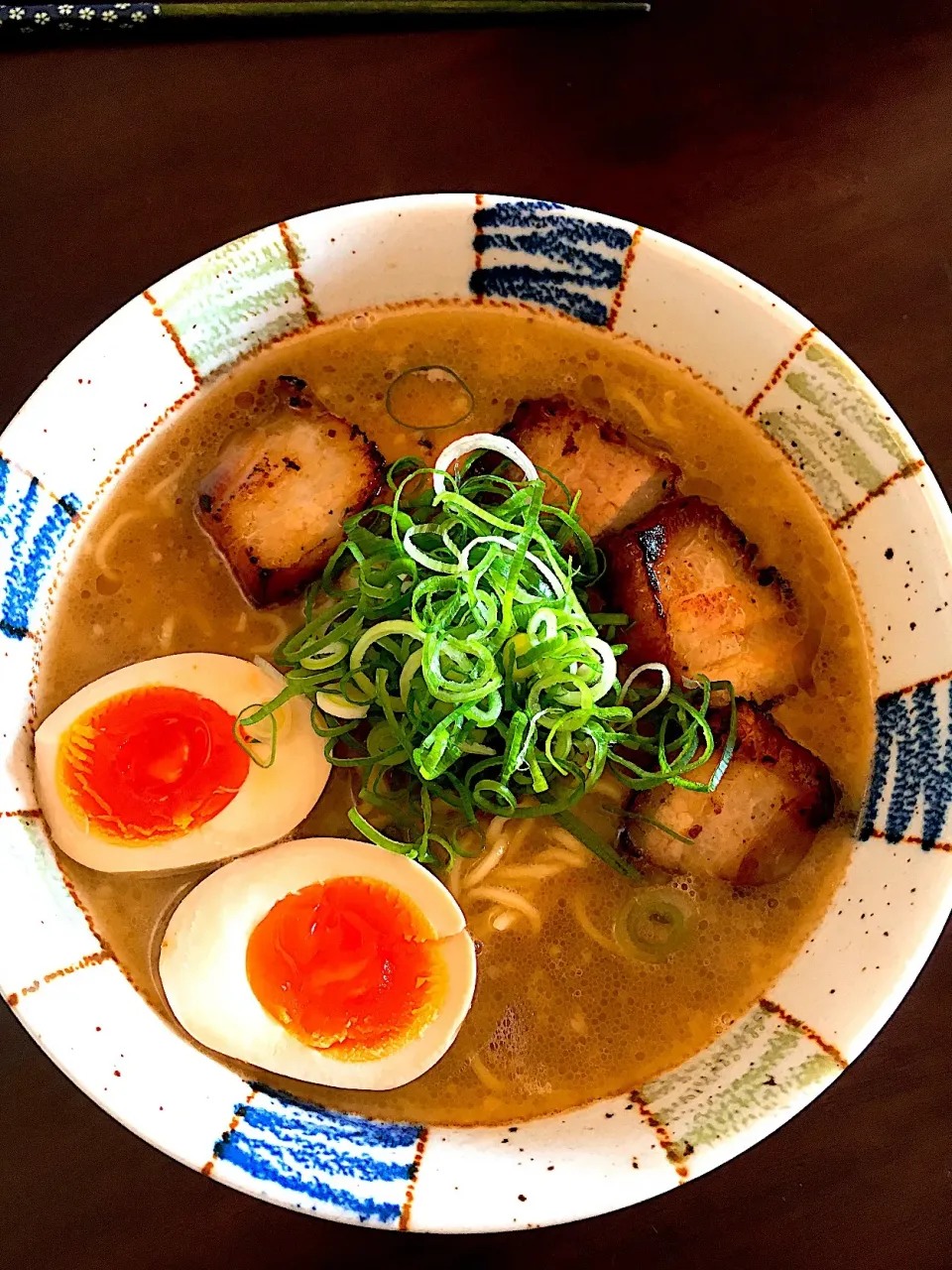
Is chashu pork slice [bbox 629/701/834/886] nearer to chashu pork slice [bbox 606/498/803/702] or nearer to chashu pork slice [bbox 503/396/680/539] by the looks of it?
chashu pork slice [bbox 606/498/803/702]

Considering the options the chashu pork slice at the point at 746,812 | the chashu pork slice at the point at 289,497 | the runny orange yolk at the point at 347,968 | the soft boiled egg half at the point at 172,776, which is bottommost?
the runny orange yolk at the point at 347,968

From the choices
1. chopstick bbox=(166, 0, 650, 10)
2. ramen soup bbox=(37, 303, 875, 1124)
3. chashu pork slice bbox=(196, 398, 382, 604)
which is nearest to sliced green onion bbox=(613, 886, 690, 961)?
ramen soup bbox=(37, 303, 875, 1124)

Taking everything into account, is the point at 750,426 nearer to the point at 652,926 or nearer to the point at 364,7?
the point at 652,926

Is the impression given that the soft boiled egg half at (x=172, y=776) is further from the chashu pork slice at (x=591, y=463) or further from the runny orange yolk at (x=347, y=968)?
the chashu pork slice at (x=591, y=463)

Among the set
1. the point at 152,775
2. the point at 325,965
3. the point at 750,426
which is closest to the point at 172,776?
the point at 152,775

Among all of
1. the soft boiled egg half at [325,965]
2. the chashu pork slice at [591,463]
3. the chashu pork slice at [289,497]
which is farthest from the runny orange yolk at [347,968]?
the chashu pork slice at [591,463]

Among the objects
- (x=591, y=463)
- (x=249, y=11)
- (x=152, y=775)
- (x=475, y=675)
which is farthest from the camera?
(x=249, y=11)
